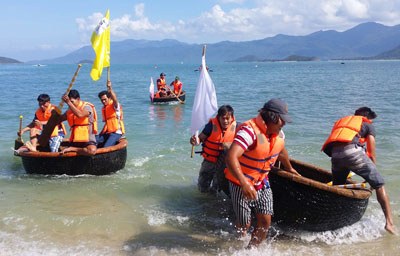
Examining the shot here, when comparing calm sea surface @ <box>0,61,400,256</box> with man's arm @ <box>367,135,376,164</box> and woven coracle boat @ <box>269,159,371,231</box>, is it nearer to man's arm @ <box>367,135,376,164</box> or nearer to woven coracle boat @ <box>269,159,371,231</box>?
woven coracle boat @ <box>269,159,371,231</box>

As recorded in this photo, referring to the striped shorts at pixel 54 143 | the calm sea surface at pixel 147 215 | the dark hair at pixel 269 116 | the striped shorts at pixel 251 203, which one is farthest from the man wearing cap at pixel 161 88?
the dark hair at pixel 269 116

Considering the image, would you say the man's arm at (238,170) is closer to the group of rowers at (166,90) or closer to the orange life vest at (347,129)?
the orange life vest at (347,129)

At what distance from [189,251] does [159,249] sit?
1.27 feet

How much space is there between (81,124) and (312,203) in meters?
4.53

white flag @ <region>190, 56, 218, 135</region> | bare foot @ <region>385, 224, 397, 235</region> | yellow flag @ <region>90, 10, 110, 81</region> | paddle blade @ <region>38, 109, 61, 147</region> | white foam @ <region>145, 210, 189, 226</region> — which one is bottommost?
white foam @ <region>145, 210, 189, 226</region>

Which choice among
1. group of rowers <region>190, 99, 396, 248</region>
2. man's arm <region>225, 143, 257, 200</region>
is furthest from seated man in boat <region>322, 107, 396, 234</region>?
man's arm <region>225, 143, 257, 200</region>

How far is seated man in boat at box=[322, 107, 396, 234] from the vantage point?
4.95 m

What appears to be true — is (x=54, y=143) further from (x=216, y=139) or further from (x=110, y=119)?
(x=216, y=139)

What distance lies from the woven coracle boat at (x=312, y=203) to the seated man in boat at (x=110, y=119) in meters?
4.03

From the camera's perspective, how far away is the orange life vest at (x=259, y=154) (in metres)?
3.80

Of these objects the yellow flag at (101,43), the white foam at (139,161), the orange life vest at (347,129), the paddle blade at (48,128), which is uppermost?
the yellow flag at (101,43)

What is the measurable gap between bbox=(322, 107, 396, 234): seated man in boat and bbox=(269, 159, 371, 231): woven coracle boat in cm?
26

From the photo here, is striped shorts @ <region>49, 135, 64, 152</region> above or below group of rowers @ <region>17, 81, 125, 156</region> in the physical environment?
below

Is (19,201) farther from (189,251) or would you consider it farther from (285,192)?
(285,192)
